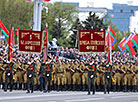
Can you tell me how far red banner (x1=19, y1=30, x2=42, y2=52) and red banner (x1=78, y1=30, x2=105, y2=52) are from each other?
2281 mm

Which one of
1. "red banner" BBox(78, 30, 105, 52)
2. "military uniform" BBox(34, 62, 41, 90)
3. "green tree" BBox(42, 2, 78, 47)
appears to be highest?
"green tree" BBox(42, 2, 78, 47)

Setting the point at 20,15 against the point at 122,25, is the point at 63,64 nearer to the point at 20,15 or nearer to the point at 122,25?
the point at 20,15

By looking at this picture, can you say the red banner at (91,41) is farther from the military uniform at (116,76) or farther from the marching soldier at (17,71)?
the marching soldier at (17,71)

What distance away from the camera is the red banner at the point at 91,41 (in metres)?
30.2

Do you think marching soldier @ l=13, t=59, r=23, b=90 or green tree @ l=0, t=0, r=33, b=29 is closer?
marching soldier @ l=13, t=59, r=23, b=90

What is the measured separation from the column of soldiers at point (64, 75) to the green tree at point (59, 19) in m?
46.9

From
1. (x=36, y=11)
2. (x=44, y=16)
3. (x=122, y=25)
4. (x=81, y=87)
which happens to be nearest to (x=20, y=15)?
(x=44, y=16)

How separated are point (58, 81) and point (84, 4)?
10411cm

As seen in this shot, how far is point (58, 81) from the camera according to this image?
32.2 metres

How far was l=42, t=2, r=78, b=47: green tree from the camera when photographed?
82.9m

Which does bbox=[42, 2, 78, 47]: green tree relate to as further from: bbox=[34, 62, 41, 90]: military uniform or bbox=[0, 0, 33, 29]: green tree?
bbox=[34, 62, 41, 90]: military uniform

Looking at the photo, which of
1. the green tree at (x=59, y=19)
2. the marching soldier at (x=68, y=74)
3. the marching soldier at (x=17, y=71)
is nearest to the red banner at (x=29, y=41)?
the marching soldier at (x=17, y=71)

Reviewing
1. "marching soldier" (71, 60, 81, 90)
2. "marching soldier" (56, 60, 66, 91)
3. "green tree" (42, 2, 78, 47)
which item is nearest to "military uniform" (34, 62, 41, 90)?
"marching soldier" (56, 60, 66, 91)

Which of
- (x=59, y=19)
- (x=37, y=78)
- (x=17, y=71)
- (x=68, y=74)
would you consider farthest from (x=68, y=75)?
(x=59, y=19)
